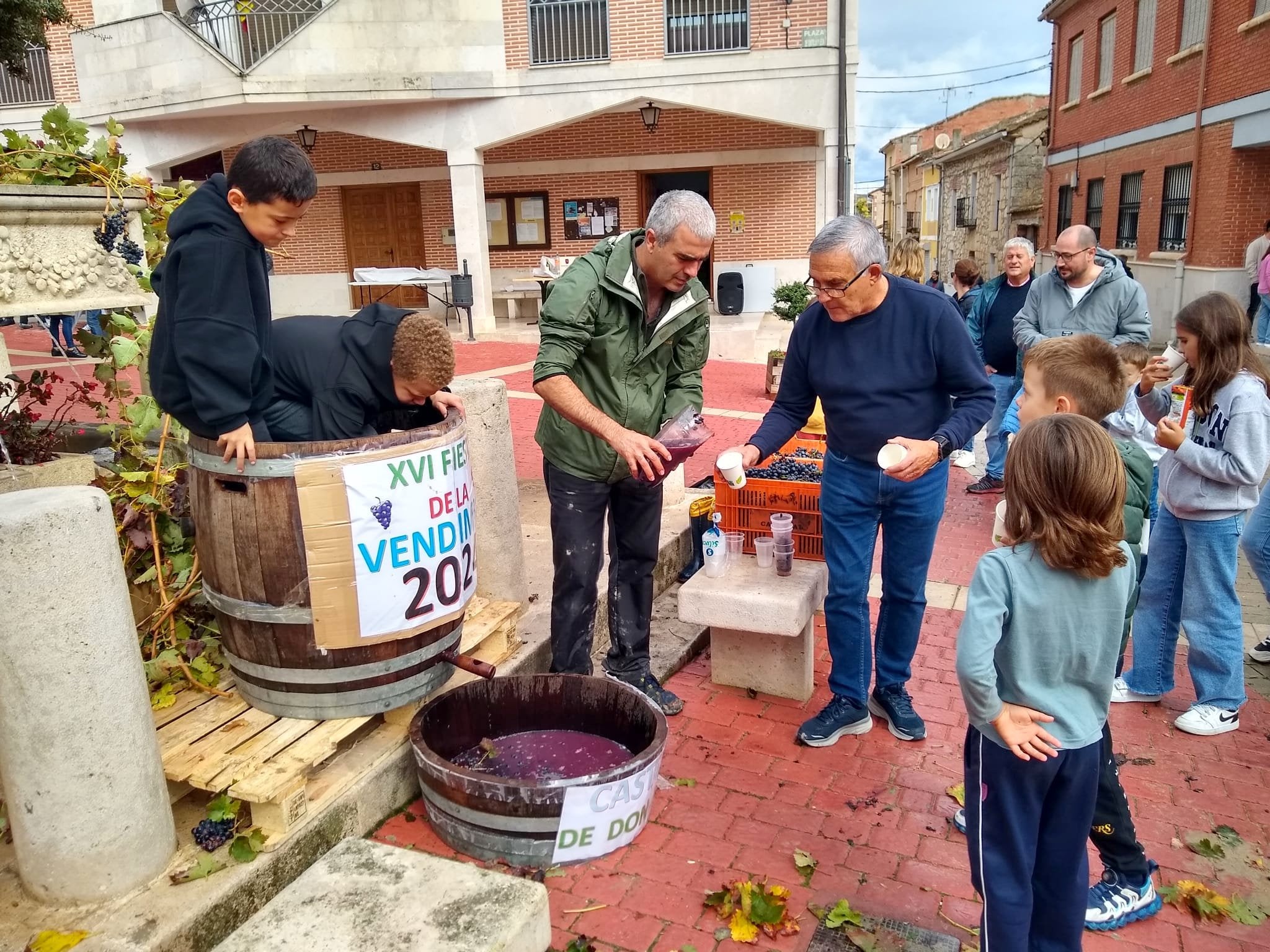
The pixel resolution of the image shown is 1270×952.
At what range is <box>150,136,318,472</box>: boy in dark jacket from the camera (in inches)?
101

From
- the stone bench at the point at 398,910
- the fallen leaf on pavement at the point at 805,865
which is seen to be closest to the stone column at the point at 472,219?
the fallen leaf on pavement at the point at 805,865

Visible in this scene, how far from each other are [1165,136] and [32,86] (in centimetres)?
2462

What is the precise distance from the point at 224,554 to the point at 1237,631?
384cm

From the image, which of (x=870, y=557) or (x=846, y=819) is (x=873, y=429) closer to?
(x=870, y=557)

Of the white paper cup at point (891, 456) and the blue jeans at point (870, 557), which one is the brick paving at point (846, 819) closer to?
the blue jeans at point (870, 557)

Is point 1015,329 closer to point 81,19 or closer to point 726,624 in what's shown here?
point 726,624

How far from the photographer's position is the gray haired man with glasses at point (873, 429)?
11.0 ft

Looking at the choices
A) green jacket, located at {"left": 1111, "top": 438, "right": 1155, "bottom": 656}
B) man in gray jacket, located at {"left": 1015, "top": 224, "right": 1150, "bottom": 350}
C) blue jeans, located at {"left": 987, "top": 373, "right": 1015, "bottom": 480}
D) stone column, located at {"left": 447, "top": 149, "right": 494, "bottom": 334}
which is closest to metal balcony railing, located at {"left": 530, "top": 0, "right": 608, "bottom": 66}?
stone column, located at {"left": 447, "top": 149, "right": 494, "bottom": 334}

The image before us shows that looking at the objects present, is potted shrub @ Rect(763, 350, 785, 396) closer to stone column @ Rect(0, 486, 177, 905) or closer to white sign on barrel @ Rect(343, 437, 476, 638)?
white sign on barrel @ Rect(343, 437, 476, 638)

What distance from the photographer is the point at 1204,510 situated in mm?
3652

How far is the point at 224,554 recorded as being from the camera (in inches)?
111

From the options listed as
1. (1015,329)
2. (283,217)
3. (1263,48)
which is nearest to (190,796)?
(283,217)

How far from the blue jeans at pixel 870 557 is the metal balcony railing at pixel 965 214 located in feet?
118

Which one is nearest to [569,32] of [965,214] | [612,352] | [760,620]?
[612,352]
